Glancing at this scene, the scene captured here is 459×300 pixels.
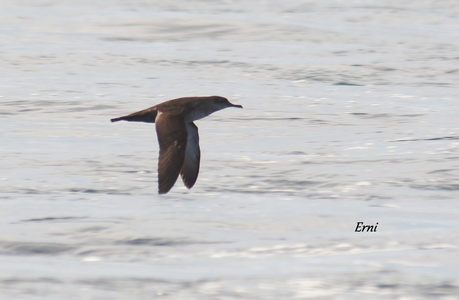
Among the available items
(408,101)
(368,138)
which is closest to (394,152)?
(368,138)

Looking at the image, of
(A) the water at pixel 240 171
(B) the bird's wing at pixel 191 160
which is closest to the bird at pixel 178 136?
(B) the bird's wing at pixel 191 160

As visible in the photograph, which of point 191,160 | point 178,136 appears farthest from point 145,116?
point 178,136

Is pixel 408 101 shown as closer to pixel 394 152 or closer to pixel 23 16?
pixel 394 152

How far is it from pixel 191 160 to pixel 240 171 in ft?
2.03

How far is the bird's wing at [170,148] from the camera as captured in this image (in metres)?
6.63

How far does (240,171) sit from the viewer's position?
7793 millimetres

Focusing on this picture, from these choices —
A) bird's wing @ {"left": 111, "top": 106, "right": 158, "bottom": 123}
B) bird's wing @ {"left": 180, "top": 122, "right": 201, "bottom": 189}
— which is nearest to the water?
bird's wing @ {"left": 180, "top": 122, "right": 201, "bottom": 189}

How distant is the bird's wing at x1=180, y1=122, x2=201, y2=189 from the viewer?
7166 millimetres

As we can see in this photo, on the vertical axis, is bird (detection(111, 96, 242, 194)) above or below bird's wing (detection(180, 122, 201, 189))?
above

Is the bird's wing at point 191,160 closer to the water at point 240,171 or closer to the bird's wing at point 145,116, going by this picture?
the water at point 240,171

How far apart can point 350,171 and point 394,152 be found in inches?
41.3

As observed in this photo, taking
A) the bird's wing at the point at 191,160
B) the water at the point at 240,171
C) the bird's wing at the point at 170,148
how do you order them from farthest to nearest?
the bird's wing at the point at 191,160, the bird's wing at the point at 170,148, the water at the point at 240,171

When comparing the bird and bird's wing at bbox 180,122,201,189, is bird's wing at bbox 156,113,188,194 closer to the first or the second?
the bird

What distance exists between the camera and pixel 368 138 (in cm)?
937
